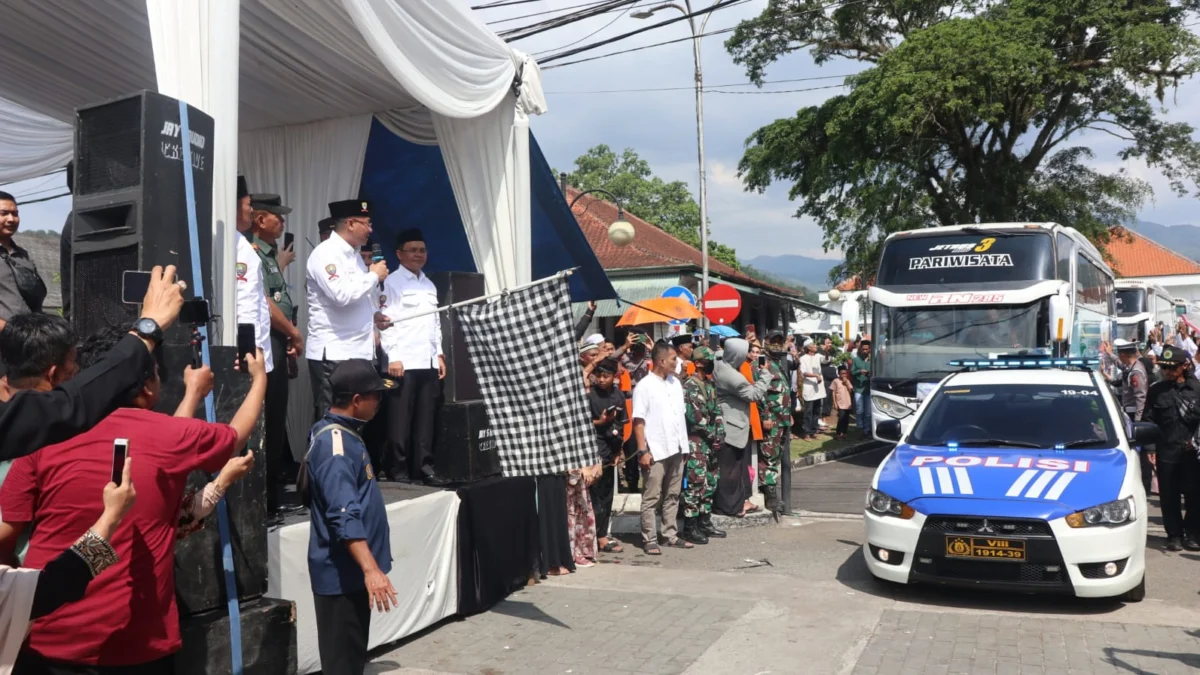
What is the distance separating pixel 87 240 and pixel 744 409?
699cm

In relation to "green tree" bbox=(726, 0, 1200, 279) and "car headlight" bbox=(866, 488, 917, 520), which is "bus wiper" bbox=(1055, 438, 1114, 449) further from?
"green tree" bbox=(726, 0, 1200, 279)

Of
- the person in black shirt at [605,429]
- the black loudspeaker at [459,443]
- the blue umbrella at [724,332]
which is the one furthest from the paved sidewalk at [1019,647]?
the blue umbrella at [724,332]

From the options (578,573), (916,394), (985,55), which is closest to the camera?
(578,573)

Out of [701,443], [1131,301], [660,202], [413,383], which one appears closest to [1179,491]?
[701,443]

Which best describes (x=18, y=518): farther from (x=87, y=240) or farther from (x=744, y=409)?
(x=744, y=409)

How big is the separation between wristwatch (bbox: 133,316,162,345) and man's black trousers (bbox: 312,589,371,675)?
172cm

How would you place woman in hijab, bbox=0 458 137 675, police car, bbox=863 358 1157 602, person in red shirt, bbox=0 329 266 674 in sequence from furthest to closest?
police car, bbox=863 358 1157 602 → person in red shirt, bbox=0 329 266 674 → woman in hijab, bbox=0 458 137 675

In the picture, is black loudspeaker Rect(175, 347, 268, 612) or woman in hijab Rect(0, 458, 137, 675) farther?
black loudspeaker Rect(175, 347, 268, 612)

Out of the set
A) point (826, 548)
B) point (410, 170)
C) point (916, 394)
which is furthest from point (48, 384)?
point (916, 394)

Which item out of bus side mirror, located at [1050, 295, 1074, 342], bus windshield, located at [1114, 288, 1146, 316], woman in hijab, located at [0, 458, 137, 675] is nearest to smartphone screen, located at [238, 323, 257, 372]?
A: woman in hijab, located at [0, 458, 137, 675]

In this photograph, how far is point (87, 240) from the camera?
4.49 m

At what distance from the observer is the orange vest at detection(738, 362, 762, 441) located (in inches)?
409

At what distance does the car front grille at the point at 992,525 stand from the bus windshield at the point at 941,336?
847 cm

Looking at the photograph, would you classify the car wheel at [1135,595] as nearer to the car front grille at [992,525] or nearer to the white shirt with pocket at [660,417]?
the car front grille at [992,525]
